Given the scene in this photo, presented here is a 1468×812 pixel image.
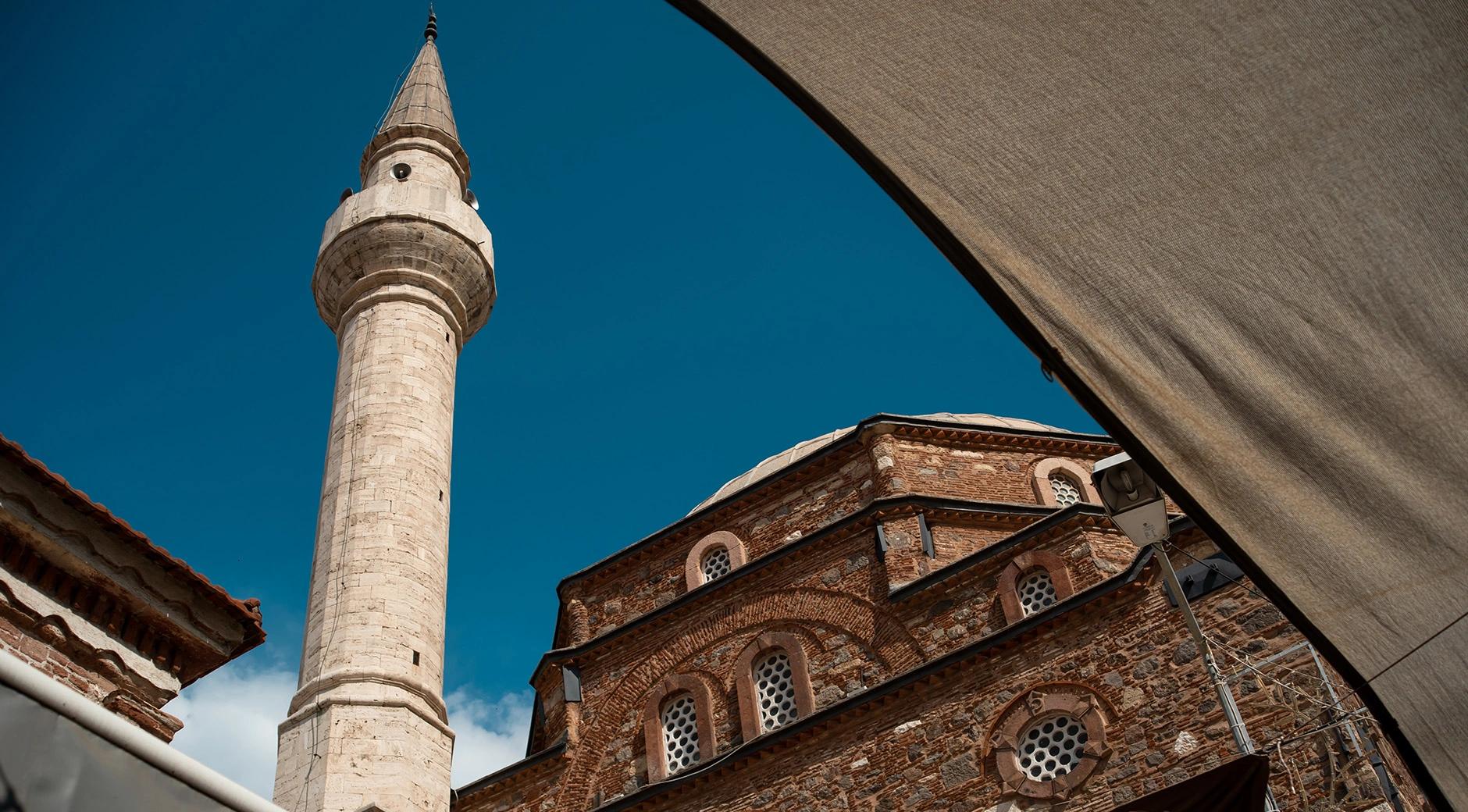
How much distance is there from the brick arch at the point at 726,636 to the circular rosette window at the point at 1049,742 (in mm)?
2308

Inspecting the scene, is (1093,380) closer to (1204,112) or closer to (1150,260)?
(1150,260)

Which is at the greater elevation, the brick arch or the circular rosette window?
the brick arch

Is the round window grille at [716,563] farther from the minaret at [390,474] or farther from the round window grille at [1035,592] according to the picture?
the minaret at [390,474]

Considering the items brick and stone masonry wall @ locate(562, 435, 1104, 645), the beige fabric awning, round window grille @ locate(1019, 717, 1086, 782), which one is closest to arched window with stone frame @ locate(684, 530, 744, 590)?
brick and stone masonry wall @ locate(562, 435, 1104, 645)

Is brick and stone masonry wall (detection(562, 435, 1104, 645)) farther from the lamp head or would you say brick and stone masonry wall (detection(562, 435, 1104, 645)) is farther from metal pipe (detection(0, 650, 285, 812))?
metal pipe (detection(0, 650, 285, 812))

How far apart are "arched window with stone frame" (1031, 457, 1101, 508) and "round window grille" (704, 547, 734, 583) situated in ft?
12.8

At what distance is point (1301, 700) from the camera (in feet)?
31.2

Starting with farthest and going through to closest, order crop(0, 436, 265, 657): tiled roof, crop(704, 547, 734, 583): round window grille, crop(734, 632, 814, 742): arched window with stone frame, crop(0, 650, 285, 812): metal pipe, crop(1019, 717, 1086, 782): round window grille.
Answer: crop(704, 547, 734, 583): round window grille < crop(734, 632, 814, 742): arched window with stone frame < crop(1019, 717, 1086, 782): round window grille < crop(0, 436, 265, 657): tiled roof < crop(0, 650, 285, 812): metal pipe

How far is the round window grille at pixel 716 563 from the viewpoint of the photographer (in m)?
15.9

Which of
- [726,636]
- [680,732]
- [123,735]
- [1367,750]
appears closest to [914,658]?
[726,636]

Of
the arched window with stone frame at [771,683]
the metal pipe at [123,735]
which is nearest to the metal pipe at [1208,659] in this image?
the metal pipe at [123,735]

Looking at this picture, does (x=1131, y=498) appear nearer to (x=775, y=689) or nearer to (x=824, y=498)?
(x=775, y=689)

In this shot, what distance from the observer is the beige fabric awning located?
5.84 feet

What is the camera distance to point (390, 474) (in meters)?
9.32
